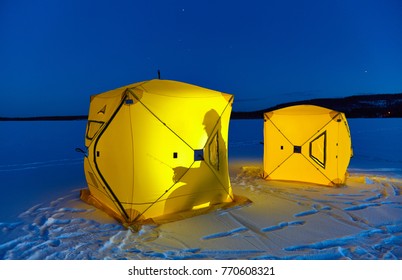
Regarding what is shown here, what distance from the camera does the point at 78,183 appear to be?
8336 millimetres

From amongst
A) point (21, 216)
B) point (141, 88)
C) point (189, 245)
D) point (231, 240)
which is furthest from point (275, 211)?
point (21, 216)

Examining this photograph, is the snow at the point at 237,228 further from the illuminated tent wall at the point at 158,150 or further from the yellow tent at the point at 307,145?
the yellow tent at the point at 307,145

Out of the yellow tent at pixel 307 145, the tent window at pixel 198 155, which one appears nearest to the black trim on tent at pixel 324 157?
the yellow tent at pixel 307 145

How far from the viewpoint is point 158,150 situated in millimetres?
5035

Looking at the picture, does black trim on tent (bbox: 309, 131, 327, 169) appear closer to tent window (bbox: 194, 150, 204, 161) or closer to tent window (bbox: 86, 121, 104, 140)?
tent window (bbox: 194, 150, 204, 161)

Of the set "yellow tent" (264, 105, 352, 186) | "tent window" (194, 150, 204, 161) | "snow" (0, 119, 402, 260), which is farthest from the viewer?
"yellow tent" (264, 105, 352, 186)

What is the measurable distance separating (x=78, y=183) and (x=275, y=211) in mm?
5667

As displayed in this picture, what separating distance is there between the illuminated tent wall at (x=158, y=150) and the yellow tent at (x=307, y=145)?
3.03 meters

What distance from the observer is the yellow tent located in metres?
7.68

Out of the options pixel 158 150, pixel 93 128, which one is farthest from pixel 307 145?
pixel 93 128

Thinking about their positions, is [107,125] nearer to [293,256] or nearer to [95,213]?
[95,213]

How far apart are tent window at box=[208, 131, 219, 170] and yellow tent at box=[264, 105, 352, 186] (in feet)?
10.7

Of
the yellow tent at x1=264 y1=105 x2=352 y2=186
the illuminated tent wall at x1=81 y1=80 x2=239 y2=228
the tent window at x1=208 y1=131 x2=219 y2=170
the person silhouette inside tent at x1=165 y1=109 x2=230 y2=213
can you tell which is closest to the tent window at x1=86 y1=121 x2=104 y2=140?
the illuminated tent wall at x1=81 y1=80 x2=239 y2=228

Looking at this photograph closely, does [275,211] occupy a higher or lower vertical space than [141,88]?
lower
